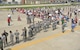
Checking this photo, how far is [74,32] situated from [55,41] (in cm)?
469

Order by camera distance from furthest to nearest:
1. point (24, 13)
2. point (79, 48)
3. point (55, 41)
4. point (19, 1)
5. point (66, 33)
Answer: point (19, 1)
point (24, 13)
point (66, 33)
point (55, 41)
point (79, 48)

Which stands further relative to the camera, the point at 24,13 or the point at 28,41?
the point at 24,13

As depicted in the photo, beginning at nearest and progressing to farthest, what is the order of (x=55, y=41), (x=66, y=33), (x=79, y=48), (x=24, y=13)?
1. (x=79, y=48)
2. (x=55, y=41)
3. (x=66, y=33)
4. (x=24, y=13)

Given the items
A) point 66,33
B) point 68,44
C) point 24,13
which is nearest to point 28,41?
point 68,44

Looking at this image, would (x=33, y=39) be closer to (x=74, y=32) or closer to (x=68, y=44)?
(x=68, y=44)

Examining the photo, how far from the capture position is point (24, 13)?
1658 inches

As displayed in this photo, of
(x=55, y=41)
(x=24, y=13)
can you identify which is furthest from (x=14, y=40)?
(x=24, y=13)

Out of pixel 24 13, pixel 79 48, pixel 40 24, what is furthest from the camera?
pixel 24 13

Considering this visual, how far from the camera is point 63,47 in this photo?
1728 centimetres

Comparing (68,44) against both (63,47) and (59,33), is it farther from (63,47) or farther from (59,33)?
(59,33)

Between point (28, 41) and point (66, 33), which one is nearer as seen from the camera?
point (28, 41)

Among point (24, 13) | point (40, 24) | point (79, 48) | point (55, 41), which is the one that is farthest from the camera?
point (24, 13)

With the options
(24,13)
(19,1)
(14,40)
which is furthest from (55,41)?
(19,1)

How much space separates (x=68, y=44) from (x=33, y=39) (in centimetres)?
354
